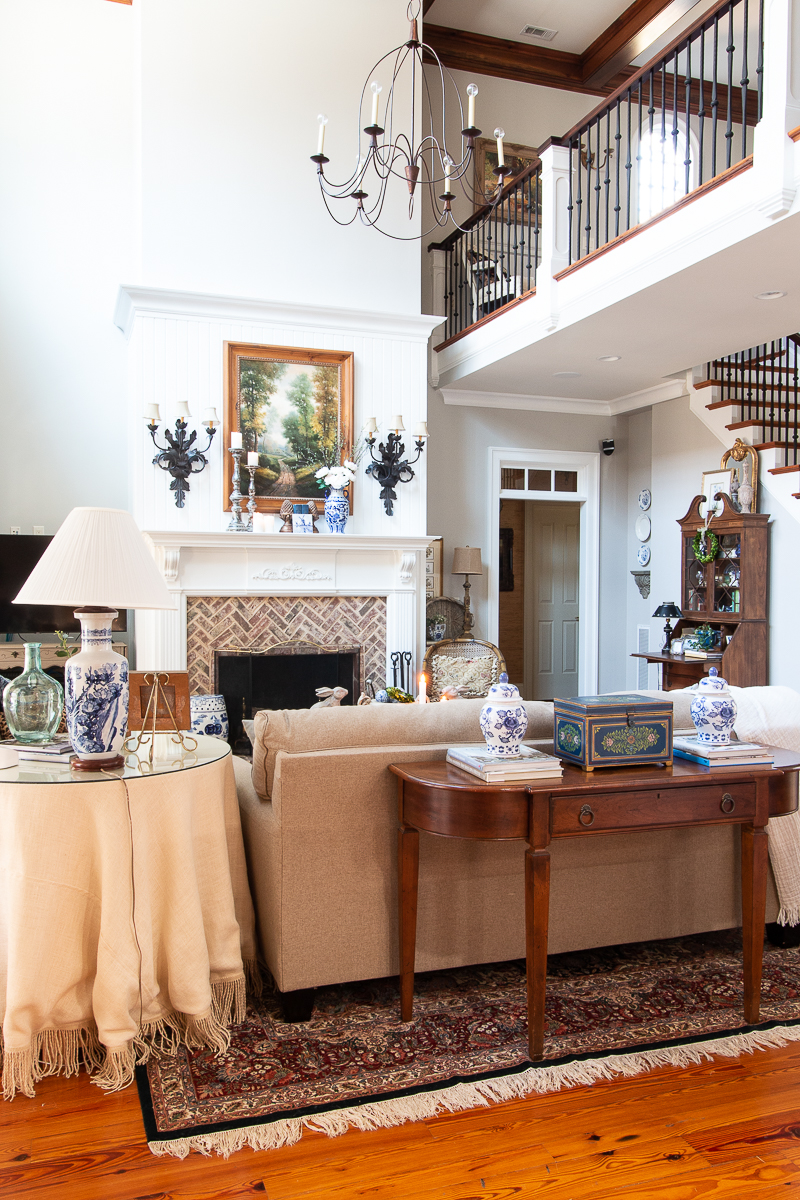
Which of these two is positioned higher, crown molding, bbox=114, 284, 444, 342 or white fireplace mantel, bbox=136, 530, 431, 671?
crown molding, bbox=114, 284, 444, 342

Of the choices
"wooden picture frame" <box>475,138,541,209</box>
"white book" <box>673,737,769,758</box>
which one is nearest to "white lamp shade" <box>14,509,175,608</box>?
"white book" <box>673,737,769,758</box>

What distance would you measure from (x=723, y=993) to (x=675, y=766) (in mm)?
819

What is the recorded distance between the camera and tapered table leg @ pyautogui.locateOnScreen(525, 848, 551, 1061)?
2.31 meters

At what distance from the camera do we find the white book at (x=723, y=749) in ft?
8.38

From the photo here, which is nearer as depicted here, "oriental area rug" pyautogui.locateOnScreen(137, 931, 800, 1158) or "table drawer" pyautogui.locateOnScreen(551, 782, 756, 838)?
"oriental area rug" pyautogui.locateOnScreen(137, 931, 800, 1158)

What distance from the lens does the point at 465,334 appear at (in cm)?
706

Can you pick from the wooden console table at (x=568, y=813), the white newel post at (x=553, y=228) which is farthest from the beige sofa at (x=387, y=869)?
the white newel post at (x=553, y=228)

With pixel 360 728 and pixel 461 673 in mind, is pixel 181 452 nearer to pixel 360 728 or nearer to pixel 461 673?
pixel 461 673

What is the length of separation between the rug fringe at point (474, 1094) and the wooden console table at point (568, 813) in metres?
0.09

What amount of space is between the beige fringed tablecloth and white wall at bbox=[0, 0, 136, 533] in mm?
4586

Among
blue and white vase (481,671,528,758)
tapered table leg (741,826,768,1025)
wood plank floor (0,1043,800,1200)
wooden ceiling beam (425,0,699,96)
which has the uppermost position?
wooden ceiling beam (425,0,699,96)

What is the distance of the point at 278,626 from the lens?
6.27 m

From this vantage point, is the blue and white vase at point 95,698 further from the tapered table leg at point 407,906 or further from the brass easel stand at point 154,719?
the tapered table leg at point 407,906

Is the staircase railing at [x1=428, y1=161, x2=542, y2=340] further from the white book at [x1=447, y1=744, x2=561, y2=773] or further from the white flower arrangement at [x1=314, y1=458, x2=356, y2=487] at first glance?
Result: the white book at [x1=447, y1=744, x2=561, y2=773]
